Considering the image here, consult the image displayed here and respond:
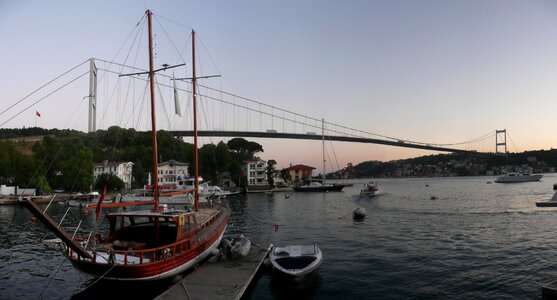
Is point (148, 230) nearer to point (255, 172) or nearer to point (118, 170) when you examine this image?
point (118, 170)

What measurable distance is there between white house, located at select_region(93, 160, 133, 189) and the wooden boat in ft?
249

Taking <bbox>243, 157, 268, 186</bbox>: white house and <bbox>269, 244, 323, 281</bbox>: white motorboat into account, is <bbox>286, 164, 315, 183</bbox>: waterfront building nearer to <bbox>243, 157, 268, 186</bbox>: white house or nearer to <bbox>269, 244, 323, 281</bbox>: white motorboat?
<bbox>243, 157, 268, 186</bbox>: white house

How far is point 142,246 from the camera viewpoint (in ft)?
50.5

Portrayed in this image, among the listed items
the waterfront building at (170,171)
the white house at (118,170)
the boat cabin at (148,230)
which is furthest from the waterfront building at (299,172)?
the boat cabin at (148,230)

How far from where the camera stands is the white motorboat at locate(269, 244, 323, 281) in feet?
50.8

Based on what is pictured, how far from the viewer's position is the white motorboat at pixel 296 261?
1548cm

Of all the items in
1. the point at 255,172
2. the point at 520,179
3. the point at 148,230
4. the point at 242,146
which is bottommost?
the point at 520,179

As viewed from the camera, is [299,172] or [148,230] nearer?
[148,230]

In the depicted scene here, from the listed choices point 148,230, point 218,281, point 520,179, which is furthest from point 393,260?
point 520,179

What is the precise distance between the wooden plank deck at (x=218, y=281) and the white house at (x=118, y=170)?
77586 mm

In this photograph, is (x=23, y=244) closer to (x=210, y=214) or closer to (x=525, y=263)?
(x=210, y=214)

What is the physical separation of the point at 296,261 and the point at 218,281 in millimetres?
3996

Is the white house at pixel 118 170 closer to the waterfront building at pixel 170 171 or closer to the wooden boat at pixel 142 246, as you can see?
the waterfront building at pixel 170 171

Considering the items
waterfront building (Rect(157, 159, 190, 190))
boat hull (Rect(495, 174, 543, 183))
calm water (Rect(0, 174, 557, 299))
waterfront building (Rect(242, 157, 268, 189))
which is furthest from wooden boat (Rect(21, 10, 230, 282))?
boat hull (Rect(495, 174, 543, 183))
